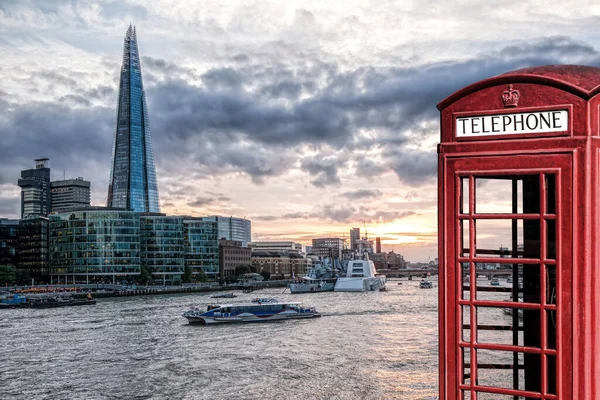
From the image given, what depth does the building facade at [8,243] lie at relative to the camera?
160 m

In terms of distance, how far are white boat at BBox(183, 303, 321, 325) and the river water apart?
5.88 ft

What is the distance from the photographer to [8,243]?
6339 inches

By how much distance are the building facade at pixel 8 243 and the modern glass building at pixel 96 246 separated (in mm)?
16361

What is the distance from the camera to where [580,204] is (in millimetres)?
5301

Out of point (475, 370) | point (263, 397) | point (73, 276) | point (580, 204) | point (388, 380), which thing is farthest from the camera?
point (73, 276)

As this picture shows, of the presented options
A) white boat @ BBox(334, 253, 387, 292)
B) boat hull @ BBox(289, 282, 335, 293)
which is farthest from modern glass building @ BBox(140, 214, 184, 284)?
white boat @ BBox(334, 253, 387, 292)

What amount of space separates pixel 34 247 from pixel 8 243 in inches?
328

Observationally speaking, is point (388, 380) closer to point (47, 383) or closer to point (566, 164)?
point (47, 383)

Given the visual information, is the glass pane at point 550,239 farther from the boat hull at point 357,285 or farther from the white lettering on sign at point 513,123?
the boat hull at point 357,285

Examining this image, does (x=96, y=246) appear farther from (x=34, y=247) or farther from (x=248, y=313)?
(x=248, y=313)

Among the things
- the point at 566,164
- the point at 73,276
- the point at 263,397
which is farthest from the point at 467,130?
the point at 73,276

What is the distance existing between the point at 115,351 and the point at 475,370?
40774 mm

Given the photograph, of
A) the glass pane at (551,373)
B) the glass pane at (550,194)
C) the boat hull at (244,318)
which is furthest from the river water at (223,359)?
the glass pane at (550,194)

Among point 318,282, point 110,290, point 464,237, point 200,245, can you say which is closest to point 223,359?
point 464,237
